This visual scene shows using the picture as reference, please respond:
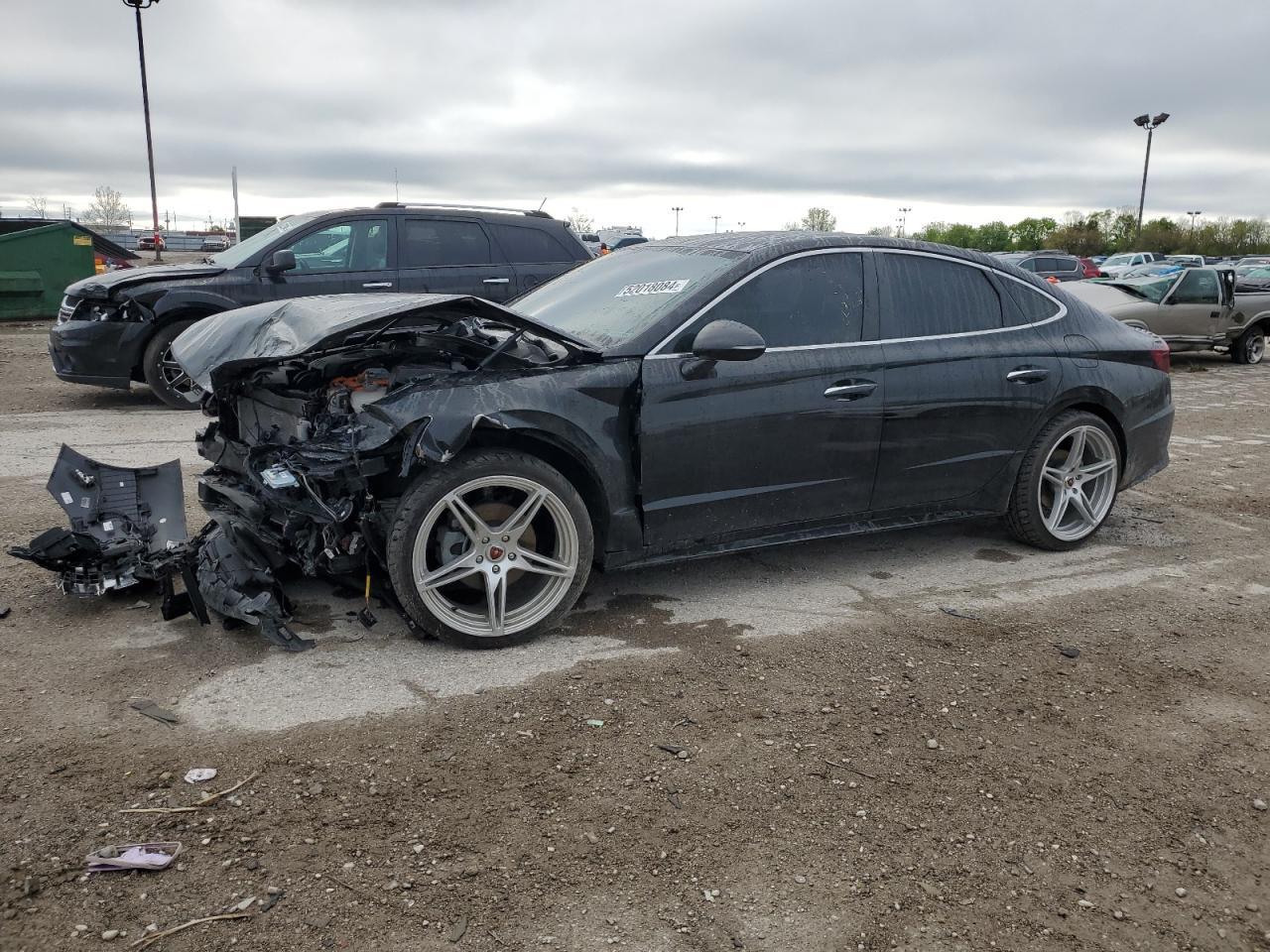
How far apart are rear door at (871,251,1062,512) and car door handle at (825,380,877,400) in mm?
114

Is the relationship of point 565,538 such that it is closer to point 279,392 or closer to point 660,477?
point 660,477

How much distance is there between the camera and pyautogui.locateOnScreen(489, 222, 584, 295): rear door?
970 cm

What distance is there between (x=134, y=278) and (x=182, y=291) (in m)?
0.47

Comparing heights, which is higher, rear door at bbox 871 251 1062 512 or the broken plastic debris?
rear door at bbox 871 251 1062 512

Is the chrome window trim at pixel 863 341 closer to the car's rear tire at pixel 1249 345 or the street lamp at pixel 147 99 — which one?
the car's rear tire at pixel 1249 345

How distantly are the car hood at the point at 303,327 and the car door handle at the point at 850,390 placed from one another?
113 cm

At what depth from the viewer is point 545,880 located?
2.50 metres

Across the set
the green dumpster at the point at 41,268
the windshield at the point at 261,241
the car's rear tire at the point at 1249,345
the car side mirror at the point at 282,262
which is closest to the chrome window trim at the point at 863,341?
the car side mirror at the point at 282,262

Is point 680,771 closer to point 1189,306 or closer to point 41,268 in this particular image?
point 1189,306

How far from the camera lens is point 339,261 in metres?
9.20

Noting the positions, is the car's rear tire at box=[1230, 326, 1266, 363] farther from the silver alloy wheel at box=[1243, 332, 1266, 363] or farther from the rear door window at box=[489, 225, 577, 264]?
the rear door window at box=[489, 225, 577, 264]

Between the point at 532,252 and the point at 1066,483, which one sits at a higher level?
the point at 532,252

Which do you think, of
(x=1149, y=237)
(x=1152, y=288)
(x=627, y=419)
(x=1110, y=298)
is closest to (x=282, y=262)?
(x=627, y=419)

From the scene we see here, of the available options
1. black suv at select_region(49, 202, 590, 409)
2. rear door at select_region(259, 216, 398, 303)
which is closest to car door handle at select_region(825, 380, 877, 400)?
black suv at select_region(49, 202, 590, 409)
